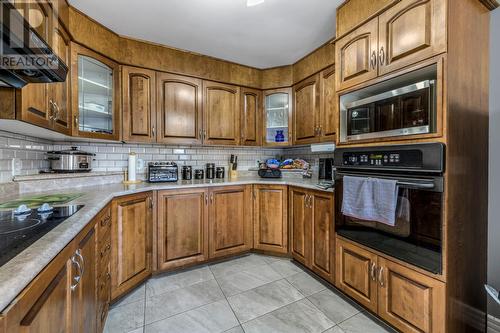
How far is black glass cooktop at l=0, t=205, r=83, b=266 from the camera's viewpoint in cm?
66

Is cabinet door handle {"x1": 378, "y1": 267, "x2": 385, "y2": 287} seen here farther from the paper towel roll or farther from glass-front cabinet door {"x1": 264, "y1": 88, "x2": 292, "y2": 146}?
the paper towel roll

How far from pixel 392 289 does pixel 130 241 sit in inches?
77.3

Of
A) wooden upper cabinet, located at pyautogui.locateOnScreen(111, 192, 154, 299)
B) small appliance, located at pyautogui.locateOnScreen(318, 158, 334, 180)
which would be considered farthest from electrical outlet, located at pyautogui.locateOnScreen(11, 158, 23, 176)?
small appliance, located at pyautogui.locateOnScreen(318, 158, 334, 180)

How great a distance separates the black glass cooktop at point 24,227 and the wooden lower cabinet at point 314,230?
5.81ft

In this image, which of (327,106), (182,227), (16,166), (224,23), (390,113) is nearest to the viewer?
(390,113)

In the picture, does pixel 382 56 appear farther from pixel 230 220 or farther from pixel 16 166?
pixel 16 166

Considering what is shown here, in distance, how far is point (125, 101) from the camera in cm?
225

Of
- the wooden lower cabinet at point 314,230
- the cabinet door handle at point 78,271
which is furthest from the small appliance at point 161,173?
the cabinet door handle at point 78,271

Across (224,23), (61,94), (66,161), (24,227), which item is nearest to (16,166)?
(66,161)

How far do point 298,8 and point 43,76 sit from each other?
69.3 inches

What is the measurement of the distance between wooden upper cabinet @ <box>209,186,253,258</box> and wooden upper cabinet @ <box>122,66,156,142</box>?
3.08 feet

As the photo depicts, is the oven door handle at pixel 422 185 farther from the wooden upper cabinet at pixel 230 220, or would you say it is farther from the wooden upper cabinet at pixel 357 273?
the wooden upper cabinet at pixel 230 220

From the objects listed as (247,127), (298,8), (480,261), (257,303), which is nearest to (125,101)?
(247,127)

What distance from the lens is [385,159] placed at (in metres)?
1.44
